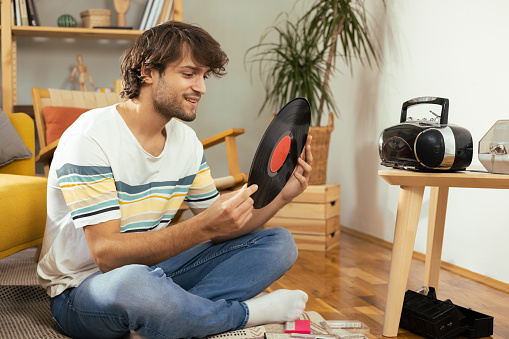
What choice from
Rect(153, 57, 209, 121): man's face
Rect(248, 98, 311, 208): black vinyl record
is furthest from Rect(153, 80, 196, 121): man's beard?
Rect(248, 98, 311, 208): black vinyl record

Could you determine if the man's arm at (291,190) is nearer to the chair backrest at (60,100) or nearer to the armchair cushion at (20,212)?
the armchair cushion at (20,212)

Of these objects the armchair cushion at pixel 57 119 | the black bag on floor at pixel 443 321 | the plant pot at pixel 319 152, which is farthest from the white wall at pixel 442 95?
the armchair cushion at pixel 57 119

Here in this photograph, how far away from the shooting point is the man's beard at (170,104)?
4.45ft

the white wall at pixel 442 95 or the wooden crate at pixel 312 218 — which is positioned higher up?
the white wall at pixel 442 95

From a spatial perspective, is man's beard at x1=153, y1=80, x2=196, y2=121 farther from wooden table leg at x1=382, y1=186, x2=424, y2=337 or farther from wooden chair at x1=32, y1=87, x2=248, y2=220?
wooden chair at x1=32, y1=87, x2=248, y2=220

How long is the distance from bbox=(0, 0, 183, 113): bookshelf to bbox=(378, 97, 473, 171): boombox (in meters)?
1.90

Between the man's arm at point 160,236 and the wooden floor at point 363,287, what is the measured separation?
0.64 metres

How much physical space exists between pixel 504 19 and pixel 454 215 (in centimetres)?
82

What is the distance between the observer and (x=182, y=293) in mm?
1270

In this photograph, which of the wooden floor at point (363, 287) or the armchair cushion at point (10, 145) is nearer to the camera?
the wooden floor at point (363, 287)

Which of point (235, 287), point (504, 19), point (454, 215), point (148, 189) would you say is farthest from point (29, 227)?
point (504, 19)

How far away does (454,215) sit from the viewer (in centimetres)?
244

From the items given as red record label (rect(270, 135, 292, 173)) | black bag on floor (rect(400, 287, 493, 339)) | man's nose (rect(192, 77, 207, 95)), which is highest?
man's nose (rect(192, 77, 207, 95))

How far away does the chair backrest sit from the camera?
276 cm
